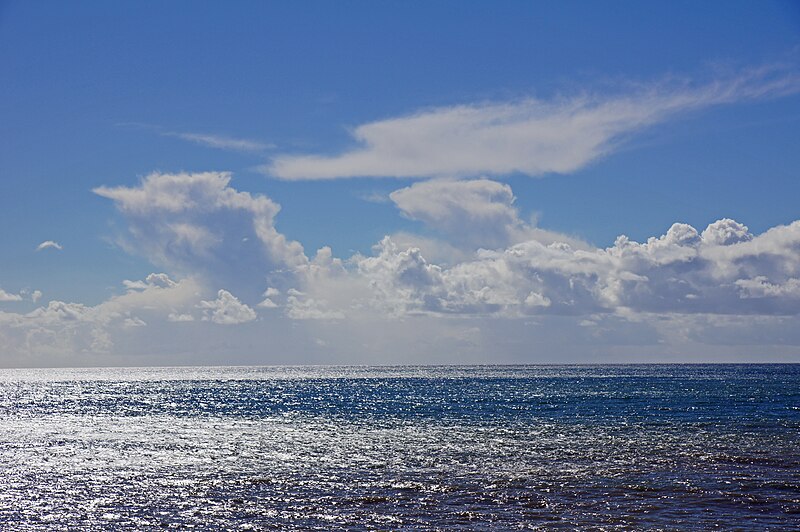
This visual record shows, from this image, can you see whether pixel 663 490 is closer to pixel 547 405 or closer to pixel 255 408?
pixel 547 405

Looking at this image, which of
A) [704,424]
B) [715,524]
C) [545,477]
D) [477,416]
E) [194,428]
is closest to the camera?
[715,524]

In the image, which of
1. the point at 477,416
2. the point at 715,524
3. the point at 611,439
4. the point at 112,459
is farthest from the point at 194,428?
the point at 715,524

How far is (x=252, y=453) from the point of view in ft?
144

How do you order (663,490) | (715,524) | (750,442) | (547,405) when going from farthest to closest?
(547,405)
(750,442)
(663,490)
(715,524)

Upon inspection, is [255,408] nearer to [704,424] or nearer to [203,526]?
[704,424]

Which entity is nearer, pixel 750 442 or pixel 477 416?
pixel 750 442

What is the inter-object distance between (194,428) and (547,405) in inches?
1593

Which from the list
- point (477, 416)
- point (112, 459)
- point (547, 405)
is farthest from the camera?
point (547, 405)

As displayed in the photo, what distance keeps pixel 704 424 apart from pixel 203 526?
42.9 metres

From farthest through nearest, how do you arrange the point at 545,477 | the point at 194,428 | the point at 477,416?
the point at 477,416
the point at 194,428
the point at 545,477

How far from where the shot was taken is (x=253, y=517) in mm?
27500

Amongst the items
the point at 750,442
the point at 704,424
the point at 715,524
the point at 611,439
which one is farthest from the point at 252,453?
the point at 704,424

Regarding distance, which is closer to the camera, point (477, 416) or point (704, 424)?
point (704, 424)

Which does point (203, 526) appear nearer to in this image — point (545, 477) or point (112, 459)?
point (545, 477)
